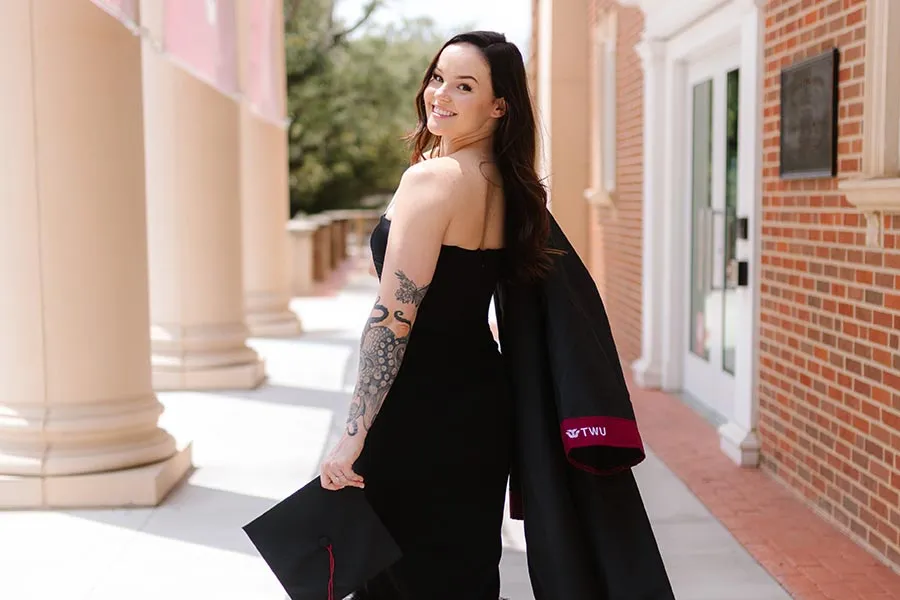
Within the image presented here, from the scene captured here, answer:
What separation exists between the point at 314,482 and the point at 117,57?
3109mm

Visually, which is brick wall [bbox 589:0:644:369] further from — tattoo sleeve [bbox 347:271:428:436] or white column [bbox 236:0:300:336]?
tattoo sleeve [bbox 347:271:428:436]

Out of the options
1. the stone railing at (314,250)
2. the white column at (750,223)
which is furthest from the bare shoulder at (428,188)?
the stone railing at (314,250)

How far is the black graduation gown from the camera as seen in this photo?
257 centimetres

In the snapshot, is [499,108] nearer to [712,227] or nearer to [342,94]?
[712,227]

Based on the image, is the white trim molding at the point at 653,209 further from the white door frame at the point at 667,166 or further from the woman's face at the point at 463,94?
the woman's face at the point at 463,94

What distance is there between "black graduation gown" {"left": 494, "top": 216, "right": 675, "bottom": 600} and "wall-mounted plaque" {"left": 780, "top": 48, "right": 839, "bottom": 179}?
98.9 inches

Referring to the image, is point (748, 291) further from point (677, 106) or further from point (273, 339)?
point (273, 339)

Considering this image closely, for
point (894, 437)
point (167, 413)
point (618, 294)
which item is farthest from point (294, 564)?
point (618, 294)

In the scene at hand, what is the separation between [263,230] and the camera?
39.2 ft

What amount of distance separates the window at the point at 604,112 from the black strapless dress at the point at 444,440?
7565 mm

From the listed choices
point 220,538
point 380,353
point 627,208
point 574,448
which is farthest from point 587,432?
point 627,208

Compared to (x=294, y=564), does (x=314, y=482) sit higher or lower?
higher

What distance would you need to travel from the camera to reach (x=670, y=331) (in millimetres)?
8281

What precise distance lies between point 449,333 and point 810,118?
115 inches
